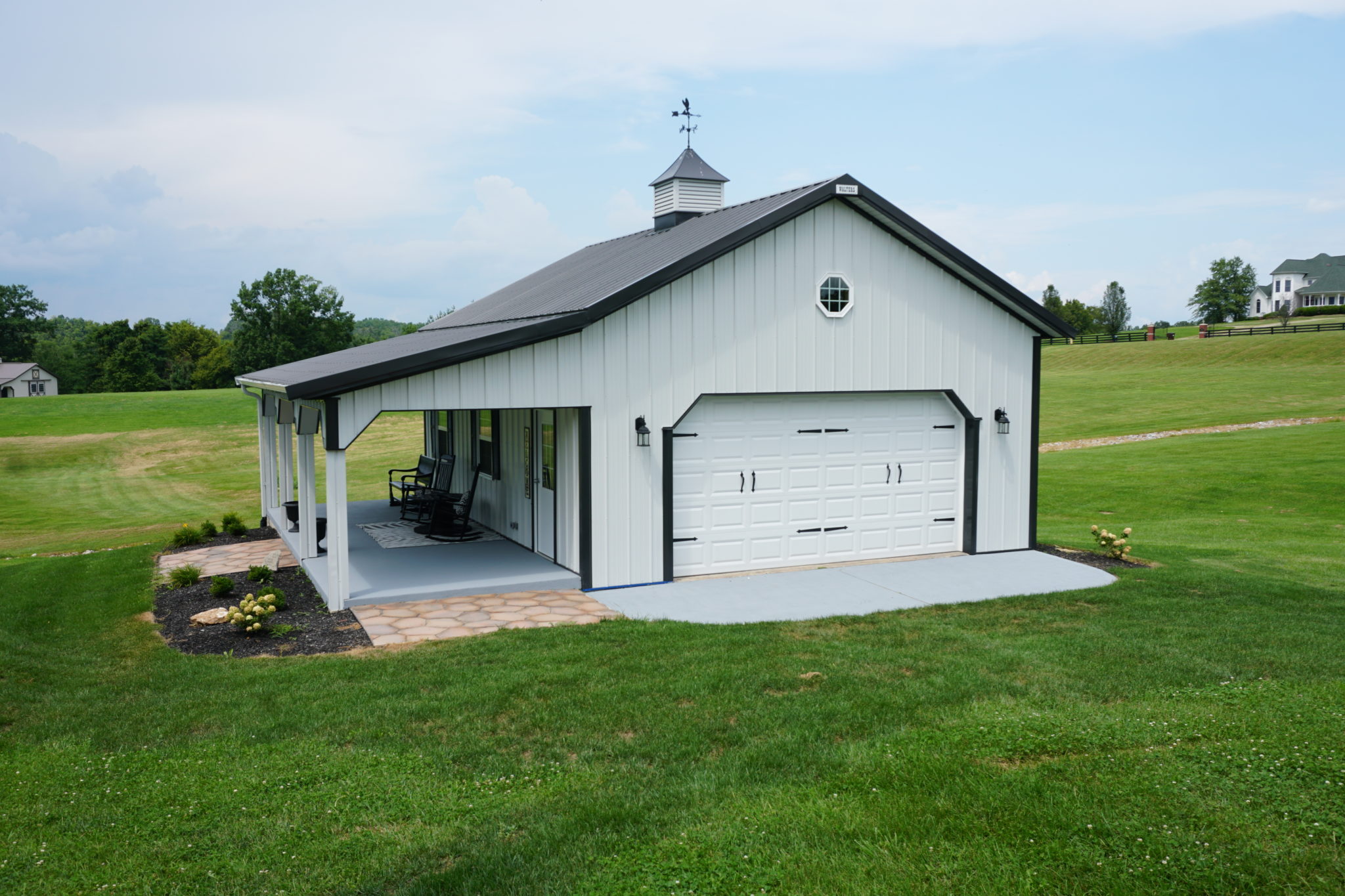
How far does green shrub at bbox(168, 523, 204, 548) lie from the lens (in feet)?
45.7

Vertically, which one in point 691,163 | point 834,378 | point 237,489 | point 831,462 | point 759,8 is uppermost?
point 759,8

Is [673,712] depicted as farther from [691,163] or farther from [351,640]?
[691,163]

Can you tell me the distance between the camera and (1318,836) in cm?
425

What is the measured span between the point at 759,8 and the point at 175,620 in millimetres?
10966

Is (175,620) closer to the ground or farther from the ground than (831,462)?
closer to the ground

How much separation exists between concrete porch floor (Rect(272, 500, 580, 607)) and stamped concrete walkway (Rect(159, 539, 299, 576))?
38 cm

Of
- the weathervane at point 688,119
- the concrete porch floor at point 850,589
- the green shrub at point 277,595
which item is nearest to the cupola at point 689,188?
the weathervane at point 688,119

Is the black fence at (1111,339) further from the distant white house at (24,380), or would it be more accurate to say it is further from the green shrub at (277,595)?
the distant white house at (24,380)

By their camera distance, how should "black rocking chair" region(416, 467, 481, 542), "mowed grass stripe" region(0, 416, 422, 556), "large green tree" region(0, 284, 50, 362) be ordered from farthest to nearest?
"large green tree" region(0, 284, 50, 362) < "mowed grass stripe" region(0, 416, 422, 556) < "black rocking chair" region(416, 467, 481, 542)

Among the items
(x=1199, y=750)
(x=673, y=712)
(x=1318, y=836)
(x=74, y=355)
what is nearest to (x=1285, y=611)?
(x=1199, y=750)

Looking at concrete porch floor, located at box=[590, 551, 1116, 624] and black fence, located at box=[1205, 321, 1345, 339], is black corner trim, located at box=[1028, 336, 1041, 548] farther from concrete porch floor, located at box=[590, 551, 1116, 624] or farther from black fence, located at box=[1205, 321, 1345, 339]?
black fence, located at box=[1205, 321, 1345, 339]

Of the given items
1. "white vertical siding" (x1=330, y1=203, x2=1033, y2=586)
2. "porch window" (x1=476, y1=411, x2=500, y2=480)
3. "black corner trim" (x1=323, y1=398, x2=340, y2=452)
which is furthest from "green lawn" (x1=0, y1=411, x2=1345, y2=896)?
"porch window" (x1=476, y1=411, x2=500, y2=480)

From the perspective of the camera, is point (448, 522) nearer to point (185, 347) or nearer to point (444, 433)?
point (444, 433)

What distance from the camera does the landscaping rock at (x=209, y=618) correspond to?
359 inches
